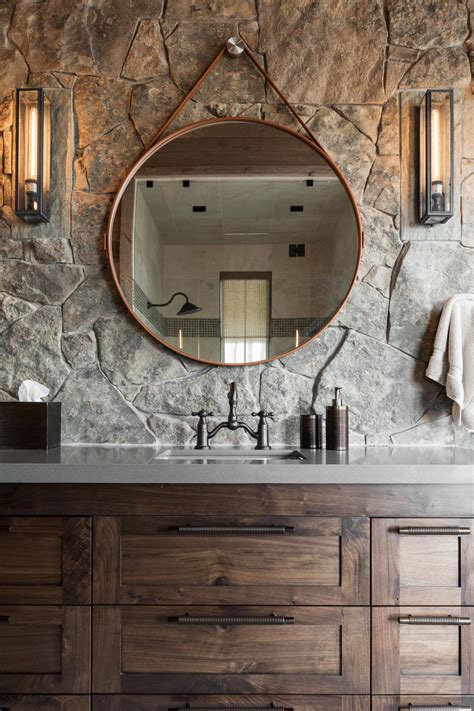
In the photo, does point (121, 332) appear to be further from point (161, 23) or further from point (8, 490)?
point (161, 23)

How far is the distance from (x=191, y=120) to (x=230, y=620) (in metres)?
1.79

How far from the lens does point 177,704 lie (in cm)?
159

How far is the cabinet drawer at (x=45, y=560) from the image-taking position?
1.61 meters

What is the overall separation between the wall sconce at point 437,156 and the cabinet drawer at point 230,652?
1445 millimetres

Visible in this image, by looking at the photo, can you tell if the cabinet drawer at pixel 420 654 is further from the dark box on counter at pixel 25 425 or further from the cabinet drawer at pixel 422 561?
the dark box on counter at pixel 25 425

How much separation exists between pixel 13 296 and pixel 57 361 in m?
0.31

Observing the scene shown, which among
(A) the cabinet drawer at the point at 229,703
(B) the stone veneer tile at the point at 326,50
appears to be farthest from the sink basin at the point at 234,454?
(B) the stone veneer tile at the point at 326,50

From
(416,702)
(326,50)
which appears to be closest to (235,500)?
(416,702)

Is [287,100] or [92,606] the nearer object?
[92,606]

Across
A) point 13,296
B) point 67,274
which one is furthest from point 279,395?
point 13,296

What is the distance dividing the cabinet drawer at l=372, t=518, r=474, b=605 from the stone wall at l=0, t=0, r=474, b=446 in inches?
25.2

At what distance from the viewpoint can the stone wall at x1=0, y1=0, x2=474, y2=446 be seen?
2242 mm

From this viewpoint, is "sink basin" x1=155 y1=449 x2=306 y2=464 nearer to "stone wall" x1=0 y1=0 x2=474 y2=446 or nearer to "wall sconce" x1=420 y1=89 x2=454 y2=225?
"stone wall" x1=0 y1=0 x2=474 y2=446

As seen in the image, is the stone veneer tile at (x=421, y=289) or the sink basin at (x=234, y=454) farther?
the stone veneer tile at (x=421, y=289)
